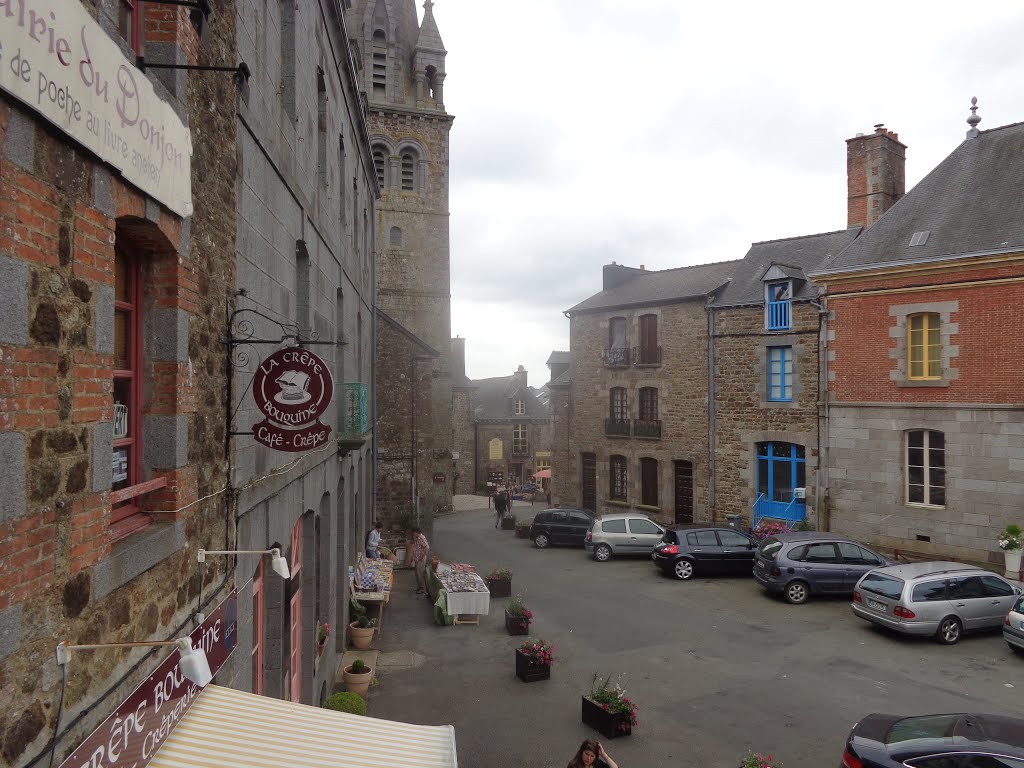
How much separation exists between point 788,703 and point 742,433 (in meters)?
14.8

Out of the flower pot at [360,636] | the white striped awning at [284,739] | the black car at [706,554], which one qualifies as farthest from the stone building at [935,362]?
the white striped awning at [284,739]

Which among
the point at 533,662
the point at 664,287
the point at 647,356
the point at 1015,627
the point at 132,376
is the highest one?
the point at 664,287

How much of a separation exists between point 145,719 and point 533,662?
9421mm

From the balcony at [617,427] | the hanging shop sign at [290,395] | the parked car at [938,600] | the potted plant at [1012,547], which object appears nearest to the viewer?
the hanging shop sign at [290,395]

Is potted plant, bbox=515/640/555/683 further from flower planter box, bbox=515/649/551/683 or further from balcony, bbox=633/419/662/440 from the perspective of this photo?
balcony, bbox=633/419/662/440

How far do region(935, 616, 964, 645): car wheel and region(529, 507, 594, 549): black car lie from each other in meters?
12.4

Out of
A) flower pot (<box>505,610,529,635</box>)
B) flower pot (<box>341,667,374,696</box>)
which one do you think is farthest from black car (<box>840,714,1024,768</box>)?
flower pot (<box>505,610,529,635</box>)

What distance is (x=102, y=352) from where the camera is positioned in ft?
11.9

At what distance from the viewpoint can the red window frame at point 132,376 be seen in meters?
4.36

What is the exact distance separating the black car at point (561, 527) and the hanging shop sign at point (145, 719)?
21.1 meters

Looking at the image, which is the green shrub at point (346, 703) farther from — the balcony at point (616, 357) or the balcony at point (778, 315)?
the balcony at point (616, 357)

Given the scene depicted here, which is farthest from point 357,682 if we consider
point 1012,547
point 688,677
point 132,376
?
point 1012,547

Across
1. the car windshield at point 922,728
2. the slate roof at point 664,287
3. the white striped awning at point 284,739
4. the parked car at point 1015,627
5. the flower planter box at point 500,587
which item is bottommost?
the flower planter box at point 500,587

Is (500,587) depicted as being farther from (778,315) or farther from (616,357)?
(616,357)
